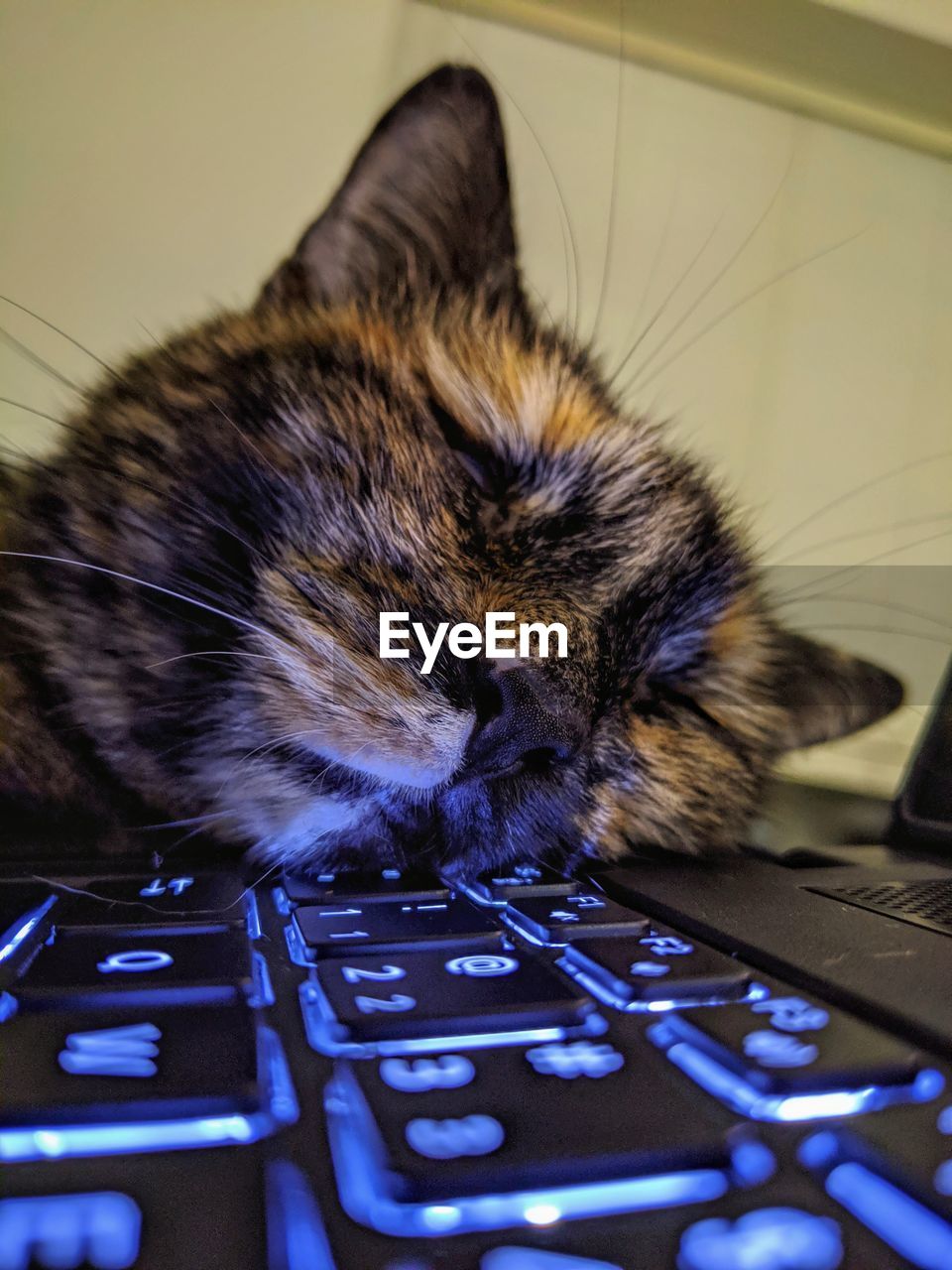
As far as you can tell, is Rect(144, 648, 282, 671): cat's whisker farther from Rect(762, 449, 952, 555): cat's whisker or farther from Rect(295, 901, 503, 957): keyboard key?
Rect(762, 449, 952, 555): cat's whisker

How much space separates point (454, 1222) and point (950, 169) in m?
1.29

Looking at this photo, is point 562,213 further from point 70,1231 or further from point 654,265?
point 70,1231

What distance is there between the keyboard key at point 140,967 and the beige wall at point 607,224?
548mm

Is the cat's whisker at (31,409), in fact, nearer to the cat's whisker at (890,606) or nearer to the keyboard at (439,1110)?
the keyboard at (439,1110)

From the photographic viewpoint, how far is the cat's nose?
57 centimetres

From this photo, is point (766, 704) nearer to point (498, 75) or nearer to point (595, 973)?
point (595, 973)

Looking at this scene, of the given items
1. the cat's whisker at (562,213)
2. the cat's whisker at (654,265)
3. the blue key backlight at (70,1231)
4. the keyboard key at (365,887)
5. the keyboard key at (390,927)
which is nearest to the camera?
the blue key backlight at (70,1231)

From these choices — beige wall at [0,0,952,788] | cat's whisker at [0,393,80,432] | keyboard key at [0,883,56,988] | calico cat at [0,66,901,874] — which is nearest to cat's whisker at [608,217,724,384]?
beige wall at [0,0,952,788]

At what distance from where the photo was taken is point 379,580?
61 cm

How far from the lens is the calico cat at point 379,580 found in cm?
59

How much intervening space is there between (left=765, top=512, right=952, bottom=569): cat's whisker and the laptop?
0.66 metres

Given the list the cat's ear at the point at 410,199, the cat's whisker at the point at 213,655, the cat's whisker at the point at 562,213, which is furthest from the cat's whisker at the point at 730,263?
the cat's whisker at the point at 213,655

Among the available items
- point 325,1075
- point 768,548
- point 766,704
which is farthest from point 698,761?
point 325,1075

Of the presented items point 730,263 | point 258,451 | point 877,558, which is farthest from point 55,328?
point 877,558
